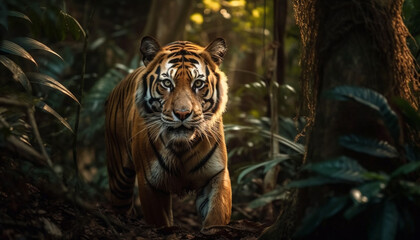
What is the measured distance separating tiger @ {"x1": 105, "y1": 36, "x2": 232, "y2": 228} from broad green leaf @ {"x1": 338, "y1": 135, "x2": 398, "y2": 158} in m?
1.52

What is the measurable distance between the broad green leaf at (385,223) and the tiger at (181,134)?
1.72 meters

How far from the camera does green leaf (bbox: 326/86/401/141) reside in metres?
2.43

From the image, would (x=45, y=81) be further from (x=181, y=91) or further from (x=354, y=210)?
(x=354, y=210)

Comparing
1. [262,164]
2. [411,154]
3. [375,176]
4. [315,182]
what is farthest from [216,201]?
[375,176]

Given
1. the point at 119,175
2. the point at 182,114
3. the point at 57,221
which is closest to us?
the point at 57,221

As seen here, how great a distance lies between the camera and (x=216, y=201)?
391cm

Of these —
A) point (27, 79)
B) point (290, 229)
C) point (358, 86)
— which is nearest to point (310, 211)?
point (290, 229)

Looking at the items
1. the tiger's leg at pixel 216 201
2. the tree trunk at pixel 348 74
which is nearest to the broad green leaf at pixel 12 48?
the tiger's leg at pixel 216 201

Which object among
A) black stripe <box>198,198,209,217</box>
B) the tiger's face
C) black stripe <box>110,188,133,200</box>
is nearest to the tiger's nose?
the tiger's face

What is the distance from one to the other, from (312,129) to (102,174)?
525cm

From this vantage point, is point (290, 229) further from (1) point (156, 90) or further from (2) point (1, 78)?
(2) point (1, 78)

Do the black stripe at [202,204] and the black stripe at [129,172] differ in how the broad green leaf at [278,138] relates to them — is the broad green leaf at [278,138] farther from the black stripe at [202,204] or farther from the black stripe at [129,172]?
the black stripe at [202,204]

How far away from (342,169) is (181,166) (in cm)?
190

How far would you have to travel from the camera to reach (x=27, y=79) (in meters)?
3.38
